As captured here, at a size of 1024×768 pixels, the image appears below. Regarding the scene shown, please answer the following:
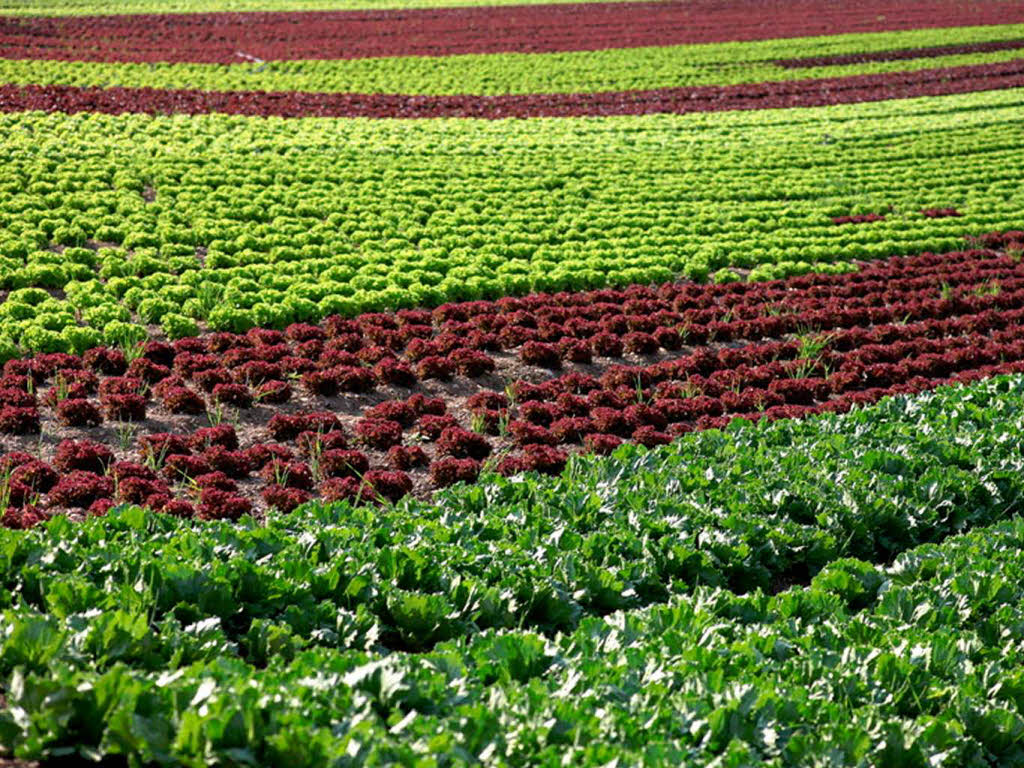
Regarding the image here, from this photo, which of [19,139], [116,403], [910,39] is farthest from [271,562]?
[910,39]

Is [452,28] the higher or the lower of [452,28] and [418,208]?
the higher

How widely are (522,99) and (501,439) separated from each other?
24.3m

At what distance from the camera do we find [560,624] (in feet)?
22.1

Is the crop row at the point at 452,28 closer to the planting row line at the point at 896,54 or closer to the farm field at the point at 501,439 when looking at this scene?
the planting row line at the point at 896,54

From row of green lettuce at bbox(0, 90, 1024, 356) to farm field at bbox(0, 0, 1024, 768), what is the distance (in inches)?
4.0

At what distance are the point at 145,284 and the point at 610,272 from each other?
6818 mm

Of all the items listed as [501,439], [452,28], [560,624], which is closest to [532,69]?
[452,28]

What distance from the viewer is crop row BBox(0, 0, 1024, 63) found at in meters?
40.6

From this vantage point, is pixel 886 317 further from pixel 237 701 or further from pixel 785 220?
pixel 237 701

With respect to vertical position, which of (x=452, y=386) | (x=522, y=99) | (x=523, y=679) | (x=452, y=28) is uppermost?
(x=452, y=28)

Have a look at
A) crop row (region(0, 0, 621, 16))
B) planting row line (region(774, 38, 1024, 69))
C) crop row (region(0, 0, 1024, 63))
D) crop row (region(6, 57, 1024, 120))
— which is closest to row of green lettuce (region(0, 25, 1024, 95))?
planting row line (region(774, 38, 1024, 69))

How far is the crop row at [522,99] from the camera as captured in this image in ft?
91.0

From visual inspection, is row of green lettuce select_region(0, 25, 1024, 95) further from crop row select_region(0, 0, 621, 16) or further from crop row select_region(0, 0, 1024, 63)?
crop row select_region(0, 0, 621, 16)

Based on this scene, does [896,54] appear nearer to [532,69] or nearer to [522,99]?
[532,69]
